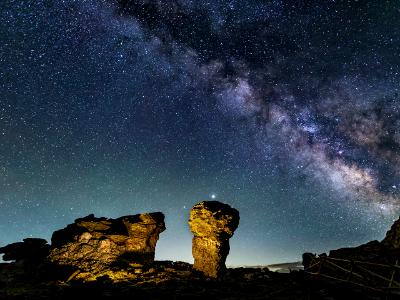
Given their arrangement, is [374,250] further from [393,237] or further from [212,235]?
[212,235]

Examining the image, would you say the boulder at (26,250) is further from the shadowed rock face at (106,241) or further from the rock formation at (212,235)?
the rock formation at (212,235)

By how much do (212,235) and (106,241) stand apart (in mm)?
7643

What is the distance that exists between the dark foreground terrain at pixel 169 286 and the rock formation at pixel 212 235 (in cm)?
100

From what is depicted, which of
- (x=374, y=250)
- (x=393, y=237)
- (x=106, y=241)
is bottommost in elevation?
(x=374, y=250)

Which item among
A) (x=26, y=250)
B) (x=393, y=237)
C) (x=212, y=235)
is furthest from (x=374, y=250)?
(x=26, y=250)

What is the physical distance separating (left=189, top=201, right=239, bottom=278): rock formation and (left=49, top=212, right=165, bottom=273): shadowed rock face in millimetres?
4089

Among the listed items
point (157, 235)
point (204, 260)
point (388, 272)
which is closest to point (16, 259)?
point (157, 235)

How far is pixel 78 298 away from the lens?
1130cm

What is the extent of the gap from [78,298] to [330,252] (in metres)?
15.3

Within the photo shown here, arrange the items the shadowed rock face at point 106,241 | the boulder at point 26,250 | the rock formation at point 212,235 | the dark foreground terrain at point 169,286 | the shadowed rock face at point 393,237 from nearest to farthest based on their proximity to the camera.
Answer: the dark foreground terrain at point 169,286 → the shadowed rock face at point 393,237 → the rock formation at point 212,235 → the shadowed rock face at point 106,241 → the boulder at point 26,250

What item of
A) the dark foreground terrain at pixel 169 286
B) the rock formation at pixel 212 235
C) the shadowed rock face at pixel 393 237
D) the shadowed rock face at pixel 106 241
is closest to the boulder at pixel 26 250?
the shadowed rock face at pixel 106 241

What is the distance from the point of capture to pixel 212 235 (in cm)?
1878

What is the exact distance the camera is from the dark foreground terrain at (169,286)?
458 inches

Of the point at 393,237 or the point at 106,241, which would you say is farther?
the point at 106,241
